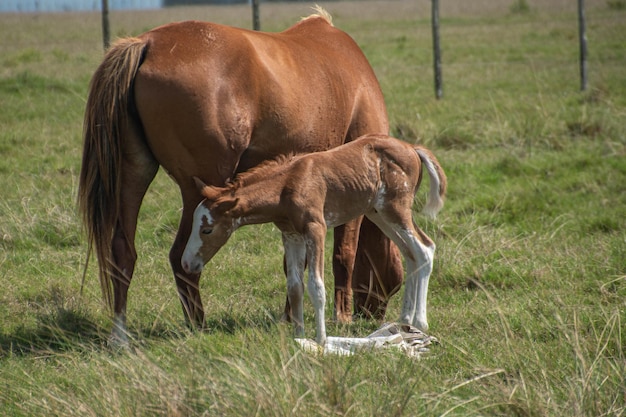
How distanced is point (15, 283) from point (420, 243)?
278 cm

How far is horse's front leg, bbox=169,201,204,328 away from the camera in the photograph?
16.0ft

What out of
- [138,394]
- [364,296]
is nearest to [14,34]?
[364,296]

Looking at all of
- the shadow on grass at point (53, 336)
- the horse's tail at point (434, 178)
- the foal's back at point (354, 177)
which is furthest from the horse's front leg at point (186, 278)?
the horse's tail at point (434, 178)

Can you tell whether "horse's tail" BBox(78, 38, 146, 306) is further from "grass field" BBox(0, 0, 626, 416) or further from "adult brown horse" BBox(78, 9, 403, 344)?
"grass field" BBox(0, 0, 626, 416)

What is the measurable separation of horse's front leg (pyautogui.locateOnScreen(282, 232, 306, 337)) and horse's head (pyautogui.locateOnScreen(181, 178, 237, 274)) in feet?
1.35

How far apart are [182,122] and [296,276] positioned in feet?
3.38

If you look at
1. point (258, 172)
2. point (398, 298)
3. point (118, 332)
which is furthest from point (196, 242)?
point (398, 298)

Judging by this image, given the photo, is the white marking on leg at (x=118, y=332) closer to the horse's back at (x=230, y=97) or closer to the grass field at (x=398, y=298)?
the grass field at (x=398, y=298)

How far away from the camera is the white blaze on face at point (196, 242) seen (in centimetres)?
450

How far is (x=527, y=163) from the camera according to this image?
8875mm

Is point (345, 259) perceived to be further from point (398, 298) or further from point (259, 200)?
point (259, 200)

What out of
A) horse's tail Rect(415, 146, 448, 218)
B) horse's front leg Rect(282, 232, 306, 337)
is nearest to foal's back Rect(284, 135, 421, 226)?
horse's tail Rect(415, 146, 448, 218)

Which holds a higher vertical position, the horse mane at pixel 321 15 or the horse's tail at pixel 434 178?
the horse mane at pixel 321 15

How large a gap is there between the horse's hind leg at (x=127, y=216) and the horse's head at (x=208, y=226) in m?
0.46
